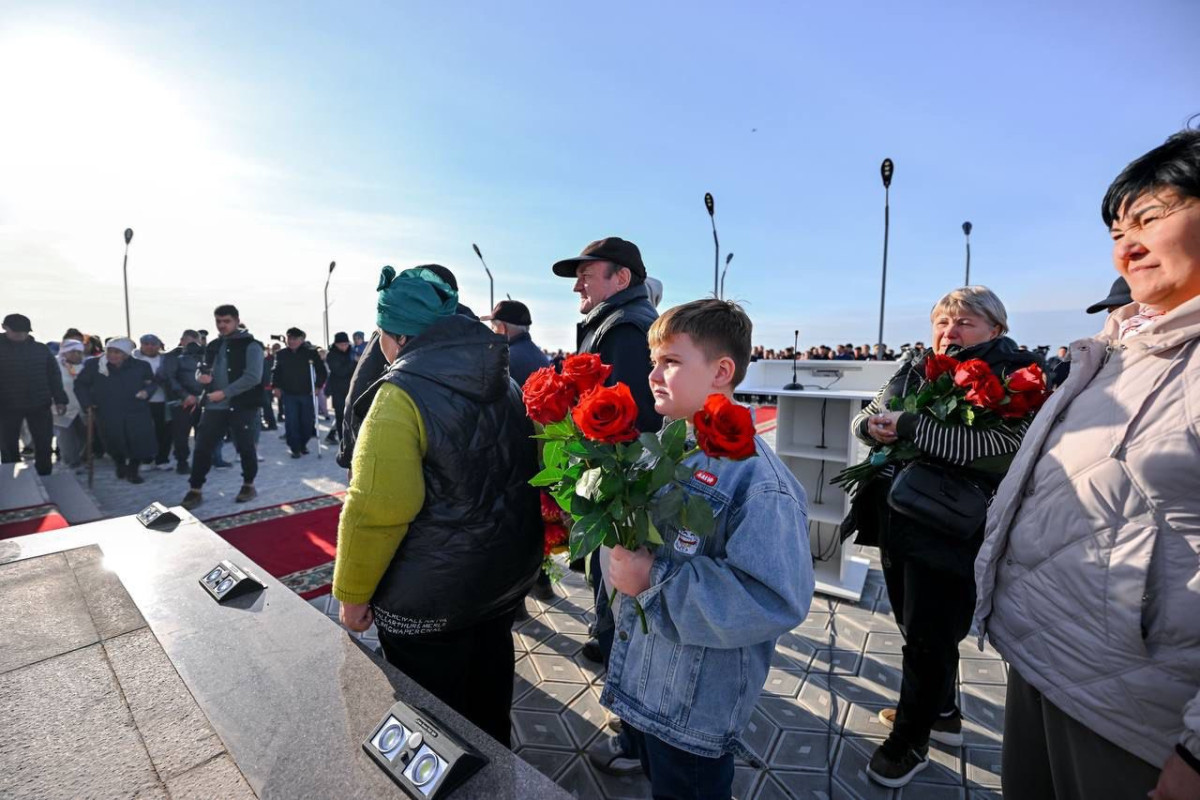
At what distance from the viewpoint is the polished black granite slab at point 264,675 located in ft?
4.40

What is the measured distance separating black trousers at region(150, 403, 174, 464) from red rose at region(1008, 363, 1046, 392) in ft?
33.5

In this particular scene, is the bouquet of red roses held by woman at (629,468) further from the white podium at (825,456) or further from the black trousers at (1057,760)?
the white podium at (825,456)

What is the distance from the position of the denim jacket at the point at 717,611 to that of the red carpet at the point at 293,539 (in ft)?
11.3

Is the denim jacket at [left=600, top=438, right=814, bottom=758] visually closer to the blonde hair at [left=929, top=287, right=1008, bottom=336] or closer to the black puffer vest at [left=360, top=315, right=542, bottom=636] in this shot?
the black puffer vest at [left=360, top=315, right=542, bottom=636]

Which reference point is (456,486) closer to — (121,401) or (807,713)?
(807,713)

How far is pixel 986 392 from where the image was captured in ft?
6.11

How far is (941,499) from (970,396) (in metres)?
0.42

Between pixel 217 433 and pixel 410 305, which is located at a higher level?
pixel 410 305

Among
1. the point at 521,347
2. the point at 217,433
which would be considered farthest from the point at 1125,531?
the point at 217,433

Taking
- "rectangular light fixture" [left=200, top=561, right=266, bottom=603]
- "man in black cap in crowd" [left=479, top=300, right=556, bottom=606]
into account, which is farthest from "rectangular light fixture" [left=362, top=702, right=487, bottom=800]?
"man in black cap in crowd" [left=479, top=300, right=556, bottom=606]

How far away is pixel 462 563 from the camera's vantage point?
1817 mm

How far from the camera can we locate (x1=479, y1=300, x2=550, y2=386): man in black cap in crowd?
12.2ft

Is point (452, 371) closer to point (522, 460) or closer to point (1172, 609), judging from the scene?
point (522, 460)

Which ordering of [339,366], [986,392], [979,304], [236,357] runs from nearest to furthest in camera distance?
1. [986,392]
2. [979,304]
3. [236,357]
4. [339,366]
